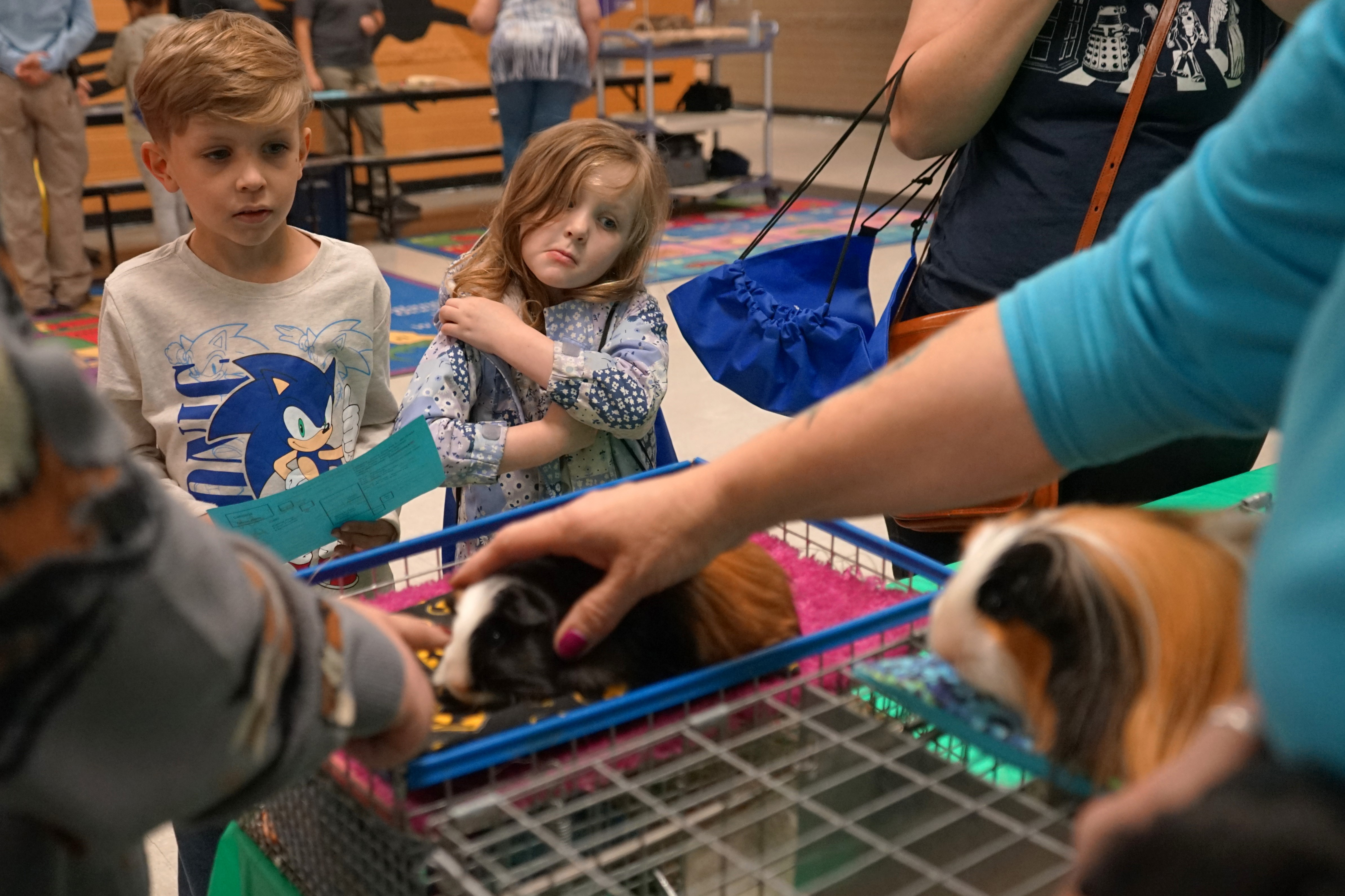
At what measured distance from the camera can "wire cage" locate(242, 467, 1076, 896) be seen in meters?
0.73

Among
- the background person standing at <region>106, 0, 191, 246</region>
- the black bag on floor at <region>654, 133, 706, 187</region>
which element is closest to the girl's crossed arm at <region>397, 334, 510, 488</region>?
the background person standing at <region>106, 0, 191, 246</region>

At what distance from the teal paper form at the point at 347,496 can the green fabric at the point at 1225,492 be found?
850 millimetres

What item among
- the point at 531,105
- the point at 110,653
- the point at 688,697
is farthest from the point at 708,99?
the point at 110,653

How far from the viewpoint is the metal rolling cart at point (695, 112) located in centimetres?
655

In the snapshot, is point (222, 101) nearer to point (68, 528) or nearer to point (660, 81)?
point (68, 528)

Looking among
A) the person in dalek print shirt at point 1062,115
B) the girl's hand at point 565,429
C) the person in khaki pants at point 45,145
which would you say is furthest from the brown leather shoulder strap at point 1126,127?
the person in khaki pants at point 45,145

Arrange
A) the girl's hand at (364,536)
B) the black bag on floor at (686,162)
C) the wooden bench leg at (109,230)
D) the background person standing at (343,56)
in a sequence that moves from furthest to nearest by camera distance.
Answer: the black bag on floor at (686,162) → the background person standing at (343,56) → the wooden bench leg at (109,230) → the girl's hand at (364,536)

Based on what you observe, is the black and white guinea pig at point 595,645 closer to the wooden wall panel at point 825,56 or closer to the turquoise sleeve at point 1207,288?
the turquoise sleeve at point 1207,288

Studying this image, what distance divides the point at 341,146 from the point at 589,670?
692cm

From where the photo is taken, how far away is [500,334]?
164 centimetres

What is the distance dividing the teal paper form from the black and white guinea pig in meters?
0.27

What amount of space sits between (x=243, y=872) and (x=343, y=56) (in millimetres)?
6740

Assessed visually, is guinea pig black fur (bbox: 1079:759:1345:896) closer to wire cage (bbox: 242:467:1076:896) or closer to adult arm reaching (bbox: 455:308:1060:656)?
wire cage (bbox: 242:467:1076:896)

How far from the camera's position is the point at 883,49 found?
36.9 feet
